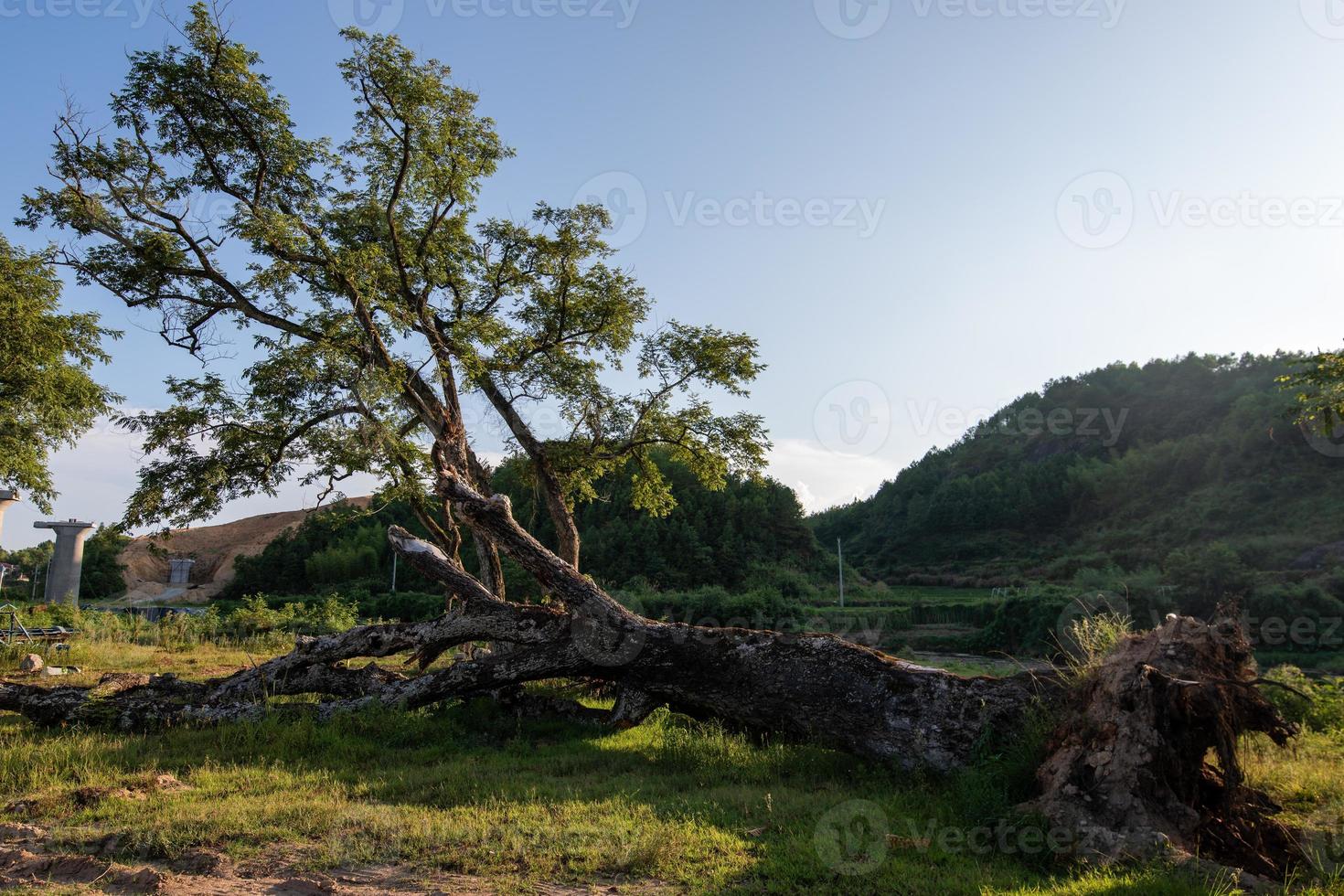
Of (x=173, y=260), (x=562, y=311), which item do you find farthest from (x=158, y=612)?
(x=562, y=311)

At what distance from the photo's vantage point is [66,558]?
2538 centimetres

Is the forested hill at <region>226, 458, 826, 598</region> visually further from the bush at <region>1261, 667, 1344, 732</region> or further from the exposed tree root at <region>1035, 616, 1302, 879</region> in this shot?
the exposed tree root at <region>1035, 616, 1302, 879</region>

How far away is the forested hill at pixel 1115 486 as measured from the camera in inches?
2336

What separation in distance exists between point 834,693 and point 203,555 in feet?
202

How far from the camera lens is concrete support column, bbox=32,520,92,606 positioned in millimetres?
24781

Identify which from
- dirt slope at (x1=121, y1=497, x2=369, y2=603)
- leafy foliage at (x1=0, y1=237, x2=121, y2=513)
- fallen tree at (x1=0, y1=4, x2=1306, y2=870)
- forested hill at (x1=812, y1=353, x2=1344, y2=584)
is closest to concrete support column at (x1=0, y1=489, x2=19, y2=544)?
leafy foliage at (x1=0, y1=237, x2=121, y2=513)

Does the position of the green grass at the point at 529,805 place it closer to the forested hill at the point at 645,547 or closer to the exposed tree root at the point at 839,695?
the exposed tree root at the point at 839,695

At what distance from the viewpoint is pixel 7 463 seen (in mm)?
17656

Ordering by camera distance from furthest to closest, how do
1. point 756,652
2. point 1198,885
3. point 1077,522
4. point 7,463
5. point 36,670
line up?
point 1077,522 < point 7,463 < point 36,670 < point 756,652 < point 1198,885

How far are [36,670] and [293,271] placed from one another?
24.1 ft

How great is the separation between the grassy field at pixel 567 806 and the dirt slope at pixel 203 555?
125ft

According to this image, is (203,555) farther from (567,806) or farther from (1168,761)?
(1168,761)

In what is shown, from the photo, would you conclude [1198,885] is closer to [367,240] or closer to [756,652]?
[756,652]

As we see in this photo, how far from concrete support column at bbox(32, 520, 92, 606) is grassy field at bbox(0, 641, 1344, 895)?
67.0 feet
